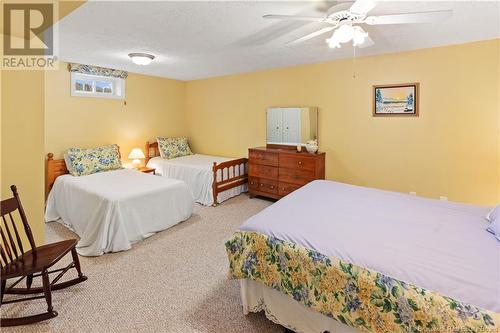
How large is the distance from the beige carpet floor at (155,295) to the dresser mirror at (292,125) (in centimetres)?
218

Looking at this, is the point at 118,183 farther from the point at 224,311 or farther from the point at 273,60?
the point at 273,60

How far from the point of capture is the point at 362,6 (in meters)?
1.70

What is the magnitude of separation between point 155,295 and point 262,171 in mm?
2772

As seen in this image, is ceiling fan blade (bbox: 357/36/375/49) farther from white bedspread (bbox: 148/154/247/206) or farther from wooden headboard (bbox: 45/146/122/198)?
wooden headboard (bbox: 45/146/122/198)

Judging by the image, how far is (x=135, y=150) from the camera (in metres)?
4.93

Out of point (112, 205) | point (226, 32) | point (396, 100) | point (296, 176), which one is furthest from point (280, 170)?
point (112, 205)

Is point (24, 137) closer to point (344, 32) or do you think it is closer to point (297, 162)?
point (344, 32)

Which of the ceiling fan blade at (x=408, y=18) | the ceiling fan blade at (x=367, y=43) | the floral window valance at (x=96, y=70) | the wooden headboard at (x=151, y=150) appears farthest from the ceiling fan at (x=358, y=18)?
the wooden headboard at (x=151, y=150)

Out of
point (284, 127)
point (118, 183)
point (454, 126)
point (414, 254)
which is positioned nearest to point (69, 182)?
point (118, 183)

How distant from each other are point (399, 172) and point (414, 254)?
2569 millimetres

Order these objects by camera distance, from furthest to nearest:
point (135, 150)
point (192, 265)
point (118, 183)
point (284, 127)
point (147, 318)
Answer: point (135, 150) < point (284, 127) < point (118, 183) < point (192, 265) < point (147, 318)

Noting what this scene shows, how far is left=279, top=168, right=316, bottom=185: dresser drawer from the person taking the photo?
4038 millimetres

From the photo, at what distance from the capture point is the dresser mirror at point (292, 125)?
4.28 metres

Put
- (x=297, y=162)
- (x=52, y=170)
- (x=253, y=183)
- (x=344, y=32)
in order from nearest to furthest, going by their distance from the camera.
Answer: (x=344, y=32), (x=52, y=170), (x=297, y=162), (x=253, y=183)
